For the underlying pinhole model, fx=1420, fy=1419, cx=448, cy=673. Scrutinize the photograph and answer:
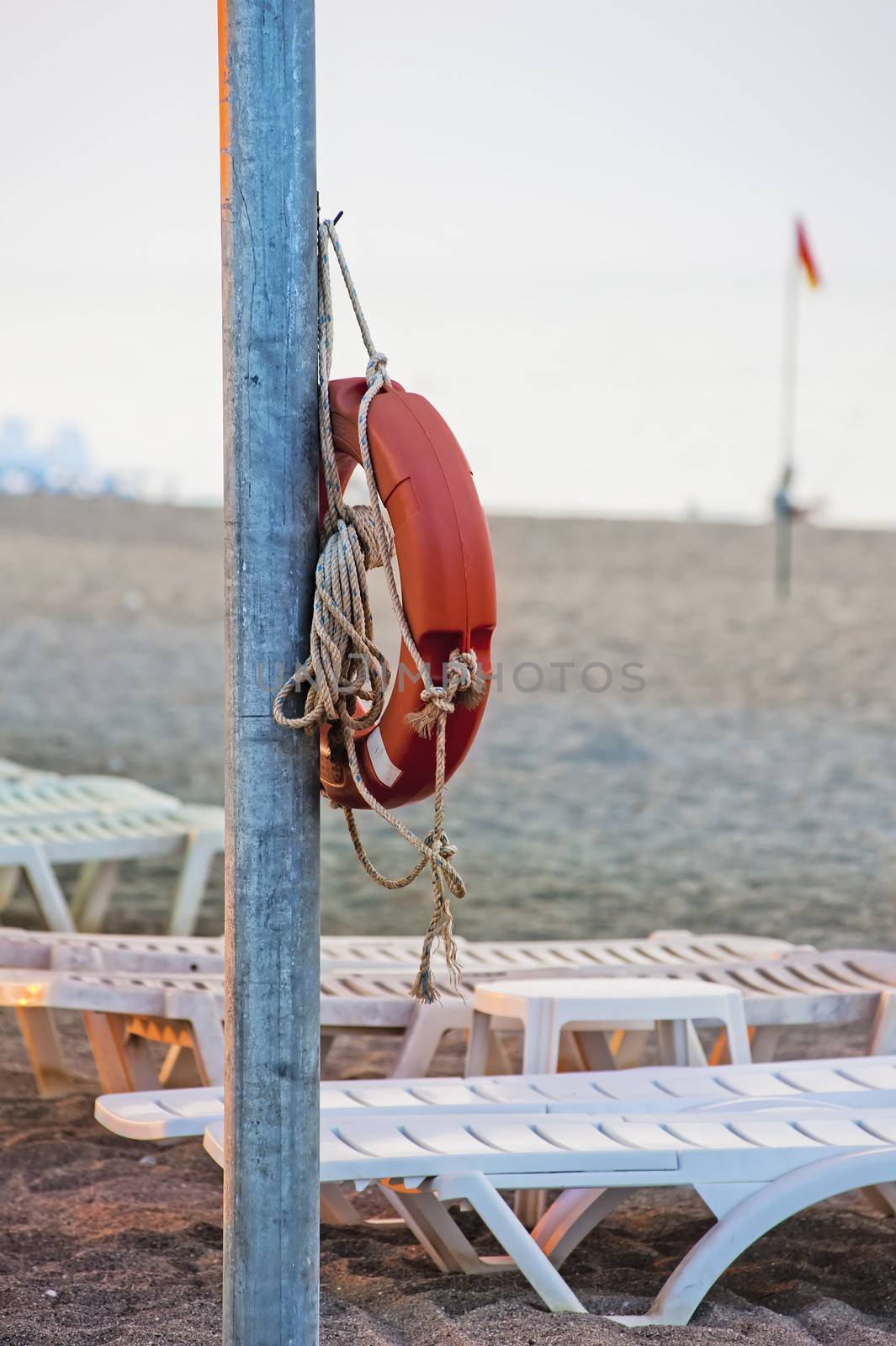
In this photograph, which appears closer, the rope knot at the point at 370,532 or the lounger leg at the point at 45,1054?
the rope knot at the point at 370,532

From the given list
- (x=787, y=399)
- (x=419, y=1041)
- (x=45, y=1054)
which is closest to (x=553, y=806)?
(x=45, y=1054)

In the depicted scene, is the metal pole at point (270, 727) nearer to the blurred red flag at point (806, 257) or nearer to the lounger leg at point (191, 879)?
the lounger leg at point (191, 879)

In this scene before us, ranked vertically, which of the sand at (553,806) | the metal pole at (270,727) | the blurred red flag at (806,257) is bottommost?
the sand at (553,806)

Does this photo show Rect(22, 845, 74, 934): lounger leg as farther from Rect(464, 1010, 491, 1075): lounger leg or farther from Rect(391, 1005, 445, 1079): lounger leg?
Rect(464, 1010, 491, 1075): lounger leg

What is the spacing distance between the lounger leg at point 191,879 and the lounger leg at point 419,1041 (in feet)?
4.79

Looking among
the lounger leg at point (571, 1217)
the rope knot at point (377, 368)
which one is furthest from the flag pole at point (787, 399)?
the rope knot at point (377, 368)

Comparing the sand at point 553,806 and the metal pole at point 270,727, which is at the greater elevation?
the metal pole at point 270,727

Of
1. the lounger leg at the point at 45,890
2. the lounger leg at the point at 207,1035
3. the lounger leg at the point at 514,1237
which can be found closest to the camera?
the lounger leg at the point at 514,1237

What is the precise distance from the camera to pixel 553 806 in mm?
7184

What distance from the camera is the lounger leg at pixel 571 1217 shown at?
225cm

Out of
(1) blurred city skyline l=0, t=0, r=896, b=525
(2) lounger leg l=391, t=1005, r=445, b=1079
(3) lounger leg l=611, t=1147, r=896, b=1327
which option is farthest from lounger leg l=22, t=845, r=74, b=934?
(3) lounger leg l=611, t=1147, r=896, b=1327

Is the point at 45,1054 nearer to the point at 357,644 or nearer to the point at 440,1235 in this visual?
the point at 440,1235

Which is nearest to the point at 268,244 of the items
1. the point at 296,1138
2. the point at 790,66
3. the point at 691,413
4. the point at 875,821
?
the point at 296,1138

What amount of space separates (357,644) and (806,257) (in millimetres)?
11943
